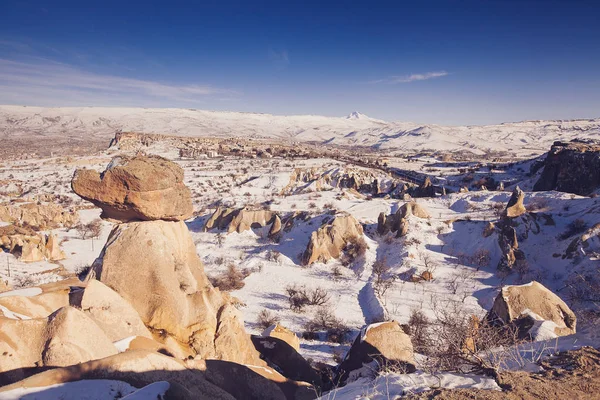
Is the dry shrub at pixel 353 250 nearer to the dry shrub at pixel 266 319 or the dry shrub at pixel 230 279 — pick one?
the dry shrub at pixel 230 279

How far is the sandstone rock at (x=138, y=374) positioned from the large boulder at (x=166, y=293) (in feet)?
7.23

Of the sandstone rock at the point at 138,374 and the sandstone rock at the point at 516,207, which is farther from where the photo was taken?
the sandstone rock at the point at 516,207

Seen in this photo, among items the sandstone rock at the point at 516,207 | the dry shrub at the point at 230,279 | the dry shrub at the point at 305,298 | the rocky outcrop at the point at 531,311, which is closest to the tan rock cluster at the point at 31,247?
the dry shrub at the point at 230,279

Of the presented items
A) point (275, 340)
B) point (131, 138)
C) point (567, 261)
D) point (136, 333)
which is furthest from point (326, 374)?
point (131, 138)

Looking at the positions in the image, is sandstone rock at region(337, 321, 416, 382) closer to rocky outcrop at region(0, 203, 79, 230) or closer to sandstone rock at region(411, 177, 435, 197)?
rocky outcrop at region(0, 203, 79, 230)

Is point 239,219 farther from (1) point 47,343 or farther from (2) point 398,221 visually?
(1) point 47,343

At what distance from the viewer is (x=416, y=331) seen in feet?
45.5

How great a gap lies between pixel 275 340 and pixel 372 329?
2.98 meters

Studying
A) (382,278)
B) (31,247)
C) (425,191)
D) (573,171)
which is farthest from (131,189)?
(573,171)

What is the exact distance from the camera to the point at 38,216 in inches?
1313

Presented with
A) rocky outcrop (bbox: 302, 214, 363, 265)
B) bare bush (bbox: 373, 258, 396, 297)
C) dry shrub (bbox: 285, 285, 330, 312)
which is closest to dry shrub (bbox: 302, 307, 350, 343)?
dry shrub (bbox: 285, 285, 330, 312)

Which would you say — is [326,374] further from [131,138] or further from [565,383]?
[131,138]

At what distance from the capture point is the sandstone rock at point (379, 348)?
927cm

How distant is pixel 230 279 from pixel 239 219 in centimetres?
999
